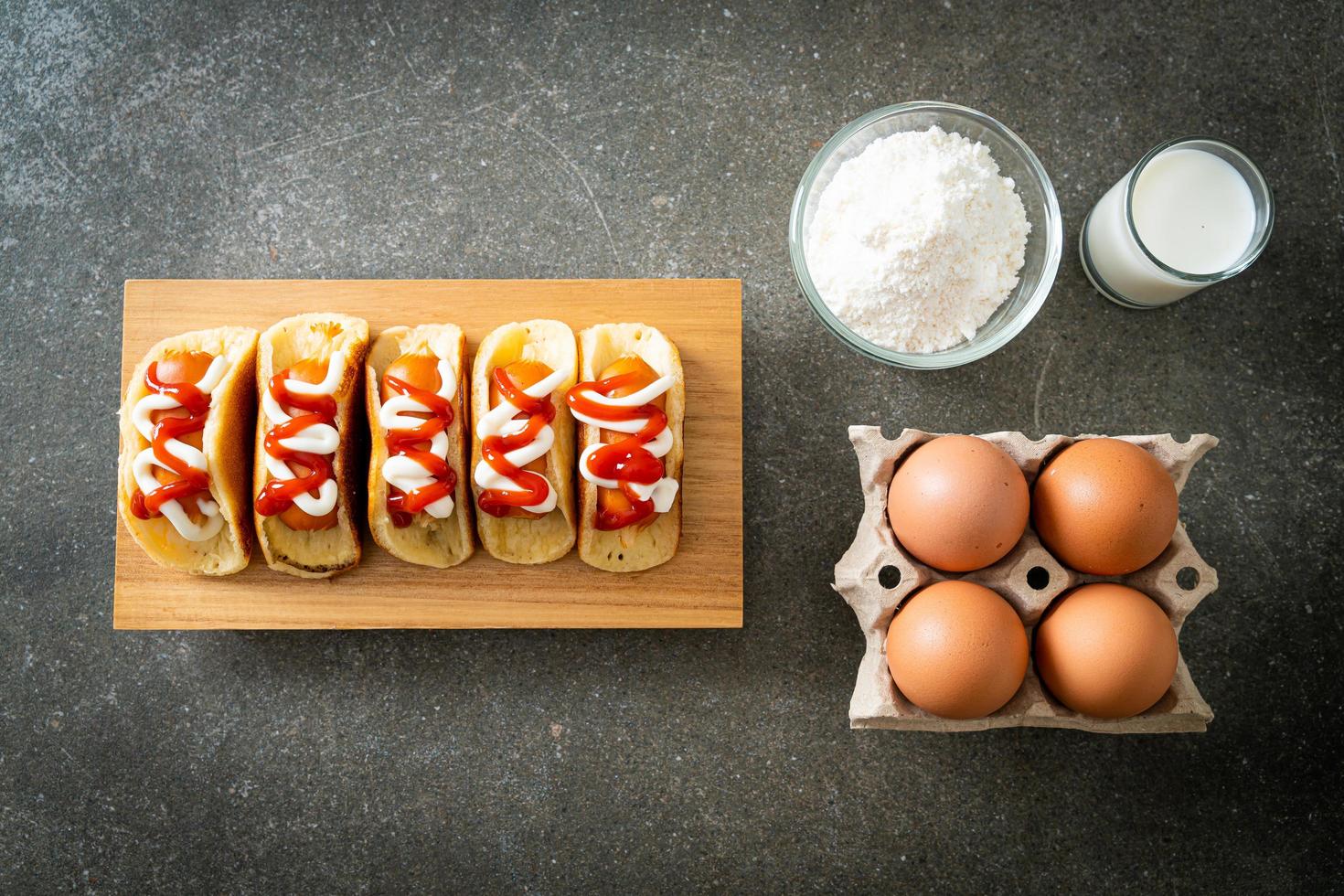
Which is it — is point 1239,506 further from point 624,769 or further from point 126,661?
point 126,661

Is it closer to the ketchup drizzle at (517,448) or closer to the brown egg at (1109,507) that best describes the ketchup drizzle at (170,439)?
the ketchup drizzle at (517,448)

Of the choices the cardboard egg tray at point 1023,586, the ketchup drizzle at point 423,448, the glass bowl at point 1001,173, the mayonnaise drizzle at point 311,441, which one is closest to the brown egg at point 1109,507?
the cardboard egg tray at point 1023,586

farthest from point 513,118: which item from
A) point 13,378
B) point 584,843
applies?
point 584,843

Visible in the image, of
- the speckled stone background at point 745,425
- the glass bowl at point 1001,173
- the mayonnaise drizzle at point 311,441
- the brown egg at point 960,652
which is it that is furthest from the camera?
the speckled stone background at point 745,425

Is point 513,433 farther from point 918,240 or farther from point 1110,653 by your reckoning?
point 1110,653

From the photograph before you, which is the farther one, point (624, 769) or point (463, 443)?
point (624, 769)

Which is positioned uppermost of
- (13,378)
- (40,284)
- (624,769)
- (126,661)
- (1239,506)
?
(40,284)
